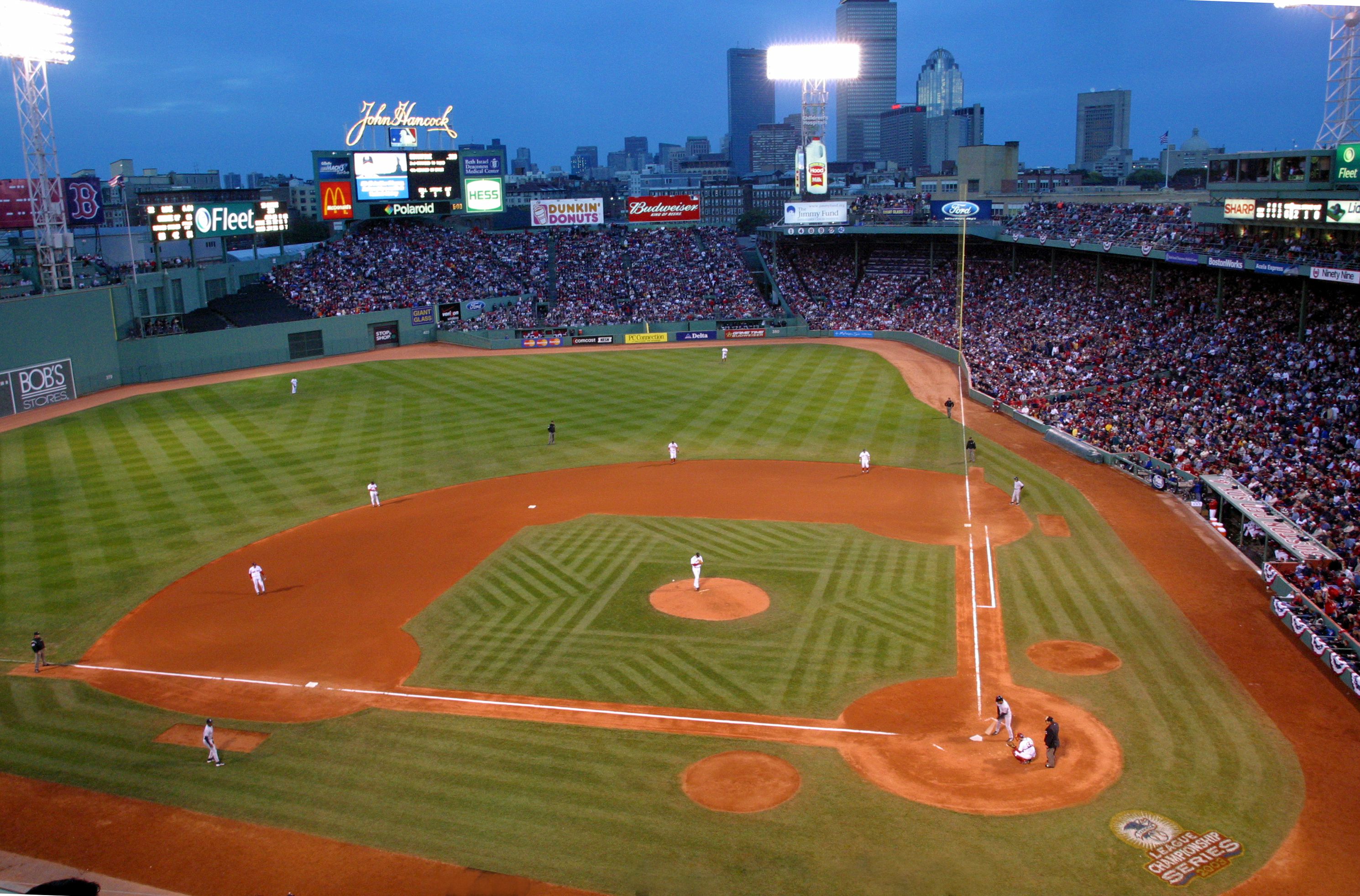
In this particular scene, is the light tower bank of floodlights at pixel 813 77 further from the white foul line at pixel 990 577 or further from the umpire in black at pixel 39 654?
the umpire in black at pixel 39 654

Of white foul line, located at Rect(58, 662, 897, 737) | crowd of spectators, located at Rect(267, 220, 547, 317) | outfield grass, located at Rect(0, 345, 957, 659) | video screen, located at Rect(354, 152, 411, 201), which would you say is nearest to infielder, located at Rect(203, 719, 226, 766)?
white foul line, located at Rect(58, 662, 897, 737)

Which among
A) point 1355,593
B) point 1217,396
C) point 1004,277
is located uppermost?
point 1004,277

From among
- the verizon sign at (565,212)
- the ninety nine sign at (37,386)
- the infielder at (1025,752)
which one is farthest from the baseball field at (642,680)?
the verizon sign at (565,212)

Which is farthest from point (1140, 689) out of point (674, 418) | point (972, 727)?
point (674, 418)

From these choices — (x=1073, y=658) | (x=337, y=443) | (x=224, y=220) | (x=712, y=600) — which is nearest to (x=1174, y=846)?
(x=1073, y=658)

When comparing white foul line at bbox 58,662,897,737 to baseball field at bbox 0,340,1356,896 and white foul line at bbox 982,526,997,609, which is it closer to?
baseball field at bbox 0,340,1356,896

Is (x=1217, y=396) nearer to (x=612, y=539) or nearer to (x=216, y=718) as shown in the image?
(x=612, y=539)
